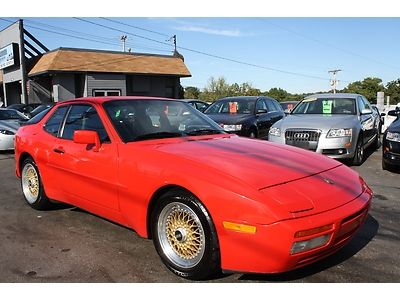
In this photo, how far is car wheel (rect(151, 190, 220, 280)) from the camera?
115 inches

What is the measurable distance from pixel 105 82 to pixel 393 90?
4667cm

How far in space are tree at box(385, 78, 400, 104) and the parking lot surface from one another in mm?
56915

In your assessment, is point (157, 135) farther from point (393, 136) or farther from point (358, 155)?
point (358, 155)

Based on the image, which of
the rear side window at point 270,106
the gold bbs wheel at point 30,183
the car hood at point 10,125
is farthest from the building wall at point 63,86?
the gold bbs wheel at point 30,183

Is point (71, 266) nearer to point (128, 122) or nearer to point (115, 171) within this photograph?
point (115, 171)

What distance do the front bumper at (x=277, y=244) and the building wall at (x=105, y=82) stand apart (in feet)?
86.4

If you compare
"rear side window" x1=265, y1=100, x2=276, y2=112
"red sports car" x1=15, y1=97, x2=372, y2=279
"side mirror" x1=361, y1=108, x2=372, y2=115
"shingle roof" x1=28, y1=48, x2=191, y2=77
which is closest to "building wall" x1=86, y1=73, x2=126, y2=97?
"shingle roof" x1=28, y1=48, x2=191, y2=77

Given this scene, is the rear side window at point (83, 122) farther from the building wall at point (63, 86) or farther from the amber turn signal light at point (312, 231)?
the building wall at point (63, 86)

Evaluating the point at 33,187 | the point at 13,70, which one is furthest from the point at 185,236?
the point at 13,70

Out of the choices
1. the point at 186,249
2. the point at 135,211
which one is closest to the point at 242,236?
the point at 186,249

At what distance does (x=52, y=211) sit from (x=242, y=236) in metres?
3.21

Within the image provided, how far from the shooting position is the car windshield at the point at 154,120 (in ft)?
12.9

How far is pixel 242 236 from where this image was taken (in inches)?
107

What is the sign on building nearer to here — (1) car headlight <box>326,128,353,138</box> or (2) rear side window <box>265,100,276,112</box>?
(2) rear side window <box>265,100,276,112</box>
